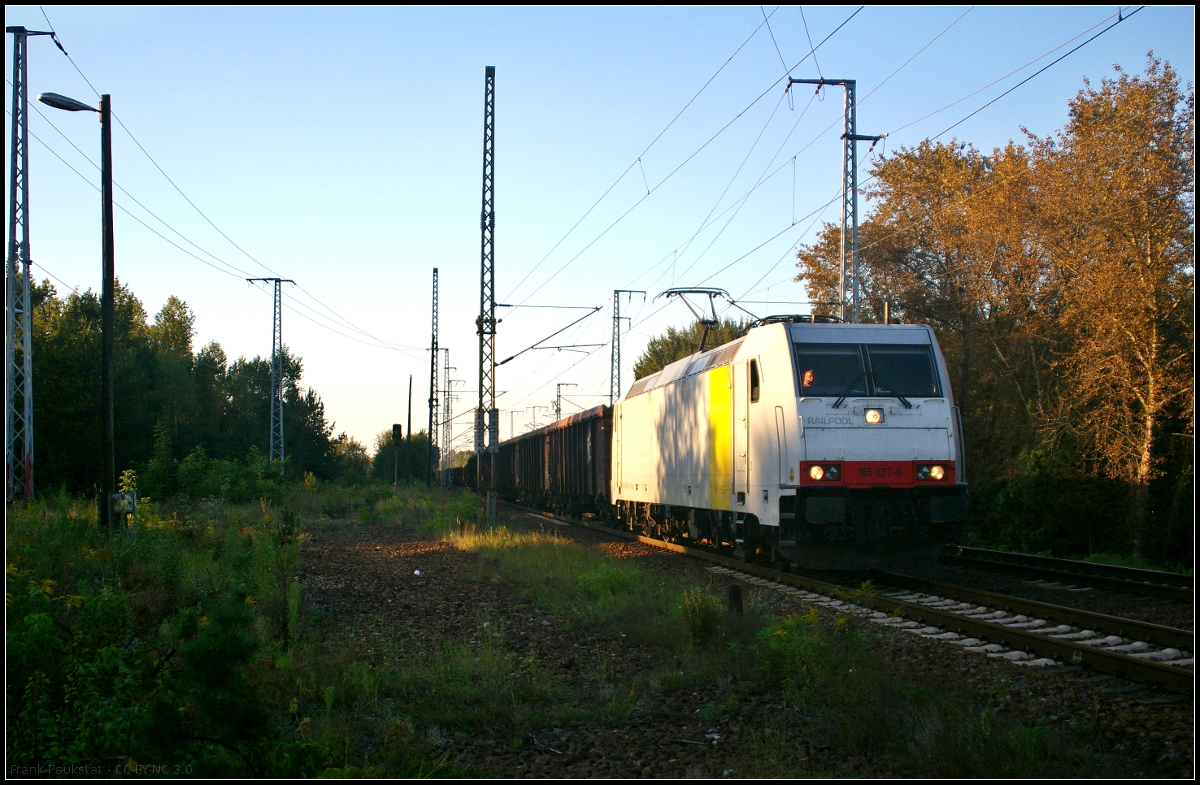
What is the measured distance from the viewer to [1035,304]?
25141mm

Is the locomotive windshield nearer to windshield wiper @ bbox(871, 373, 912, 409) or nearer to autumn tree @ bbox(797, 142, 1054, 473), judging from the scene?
windshield wiper @ bbox(871, 373, 912, 409)

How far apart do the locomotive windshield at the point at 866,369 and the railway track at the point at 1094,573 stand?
2833mm

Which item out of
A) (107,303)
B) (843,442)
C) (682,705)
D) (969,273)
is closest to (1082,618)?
(843,442)

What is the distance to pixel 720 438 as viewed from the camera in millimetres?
13633

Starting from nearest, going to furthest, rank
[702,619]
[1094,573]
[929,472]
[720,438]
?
[702,619]
[929,472]
[1094,573]
[720,438]

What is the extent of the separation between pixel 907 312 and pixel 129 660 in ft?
97.3

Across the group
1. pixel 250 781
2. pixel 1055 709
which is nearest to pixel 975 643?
pixel 1055 709

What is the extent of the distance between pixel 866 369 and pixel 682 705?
665cm

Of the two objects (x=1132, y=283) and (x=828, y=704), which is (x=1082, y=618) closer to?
(x=828, y=704)

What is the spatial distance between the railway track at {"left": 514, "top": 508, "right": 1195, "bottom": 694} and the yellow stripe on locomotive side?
7.42 feet

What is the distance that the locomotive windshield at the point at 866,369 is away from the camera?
1127 cm

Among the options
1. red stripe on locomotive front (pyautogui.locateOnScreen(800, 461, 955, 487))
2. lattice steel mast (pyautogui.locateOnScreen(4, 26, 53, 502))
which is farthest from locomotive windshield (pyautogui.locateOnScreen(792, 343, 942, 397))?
lattice steel mast (pyautogui.locateOnScreen(4, 26, 53, 502))

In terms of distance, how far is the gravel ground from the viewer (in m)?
4.96

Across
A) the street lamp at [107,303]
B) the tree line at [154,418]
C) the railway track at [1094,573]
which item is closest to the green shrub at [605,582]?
the railway track at [1094,573]
